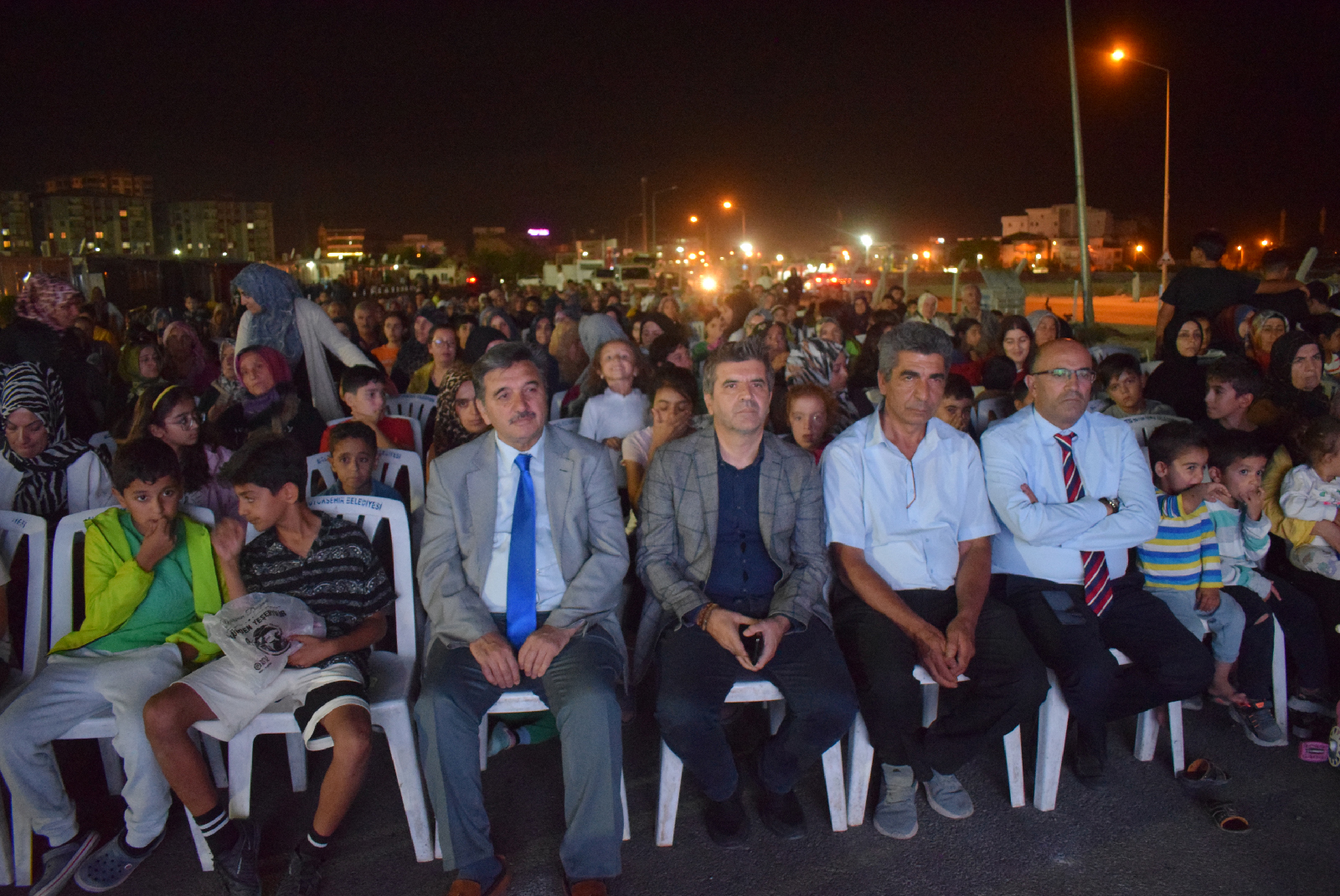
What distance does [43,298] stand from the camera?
537 cm

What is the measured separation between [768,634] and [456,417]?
2.39 meters

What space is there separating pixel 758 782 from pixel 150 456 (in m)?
2.58

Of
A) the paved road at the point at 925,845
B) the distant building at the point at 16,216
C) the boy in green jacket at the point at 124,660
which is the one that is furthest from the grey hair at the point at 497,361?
the distant building at the point at 16,216

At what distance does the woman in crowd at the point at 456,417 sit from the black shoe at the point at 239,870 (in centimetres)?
220

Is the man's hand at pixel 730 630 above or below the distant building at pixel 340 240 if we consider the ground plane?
below

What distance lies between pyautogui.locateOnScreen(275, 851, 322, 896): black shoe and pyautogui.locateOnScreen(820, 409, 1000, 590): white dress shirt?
215 centimetres

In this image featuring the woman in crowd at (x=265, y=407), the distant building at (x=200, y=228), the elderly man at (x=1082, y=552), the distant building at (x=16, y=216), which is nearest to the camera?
the elderly man at (x=1082, y=552)

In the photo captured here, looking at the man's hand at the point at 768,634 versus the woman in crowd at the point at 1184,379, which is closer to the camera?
the man's hand at the point at 768,634

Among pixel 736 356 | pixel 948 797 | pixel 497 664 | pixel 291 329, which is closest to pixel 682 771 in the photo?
pixel 497 664

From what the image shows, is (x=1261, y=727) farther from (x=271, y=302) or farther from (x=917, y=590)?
(x=271, y=302)

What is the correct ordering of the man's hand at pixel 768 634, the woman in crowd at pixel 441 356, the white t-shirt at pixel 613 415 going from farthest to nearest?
the woman in crowd at pixel 441 356 → the white t-shirt at pixel 613 415 → the man's hand at pixel 768 634

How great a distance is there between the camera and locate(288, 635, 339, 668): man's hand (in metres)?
2.81

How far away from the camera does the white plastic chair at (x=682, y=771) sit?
9.33 feet

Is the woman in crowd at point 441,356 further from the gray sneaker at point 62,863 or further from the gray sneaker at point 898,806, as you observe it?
the gray sneaker at point 898,806
